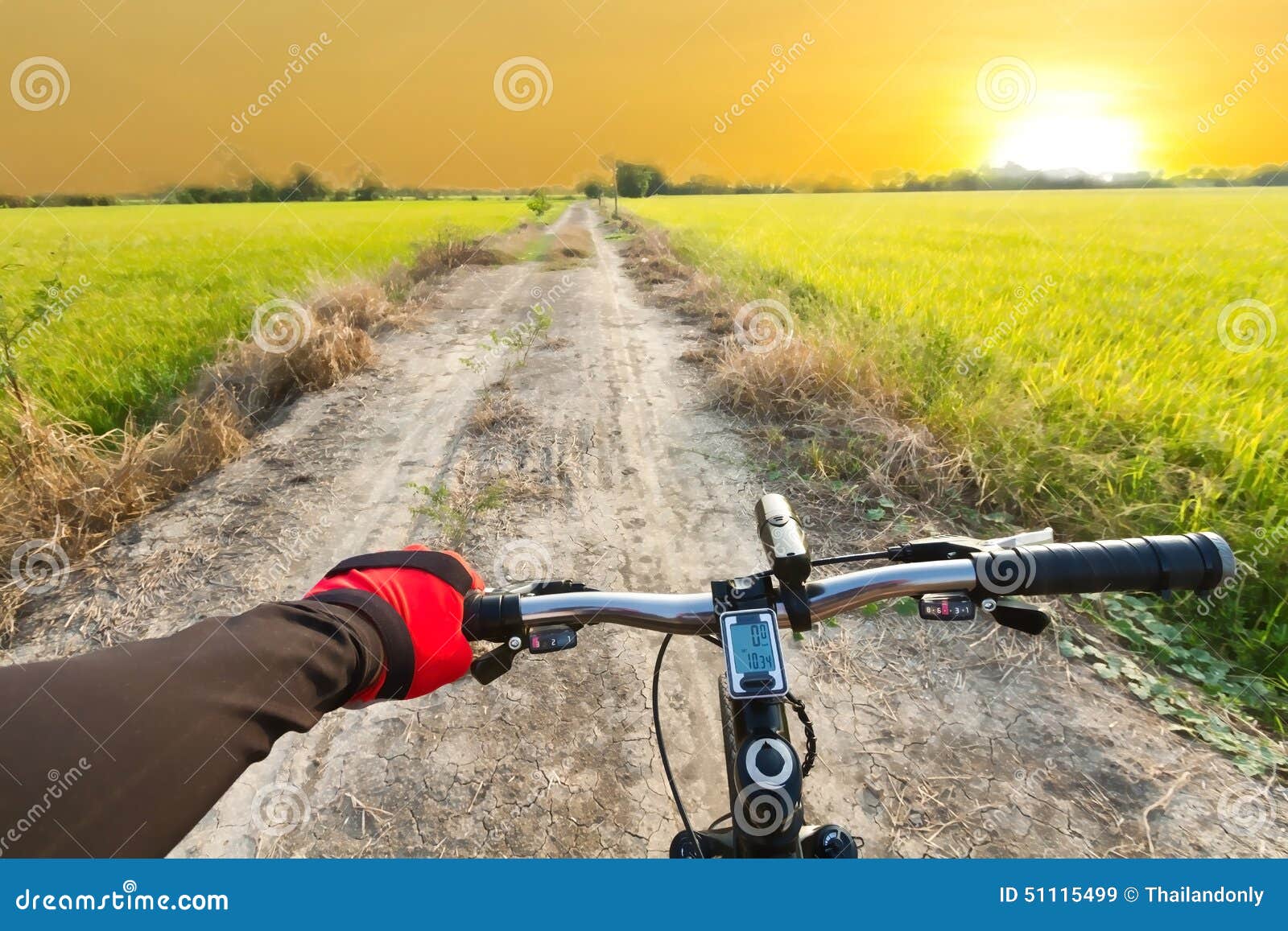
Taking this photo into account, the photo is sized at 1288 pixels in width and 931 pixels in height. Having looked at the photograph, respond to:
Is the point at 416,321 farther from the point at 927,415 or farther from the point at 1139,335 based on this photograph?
the point at 1139,335

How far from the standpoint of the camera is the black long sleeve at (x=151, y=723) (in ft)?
2.44

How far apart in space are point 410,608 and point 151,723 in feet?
1.44

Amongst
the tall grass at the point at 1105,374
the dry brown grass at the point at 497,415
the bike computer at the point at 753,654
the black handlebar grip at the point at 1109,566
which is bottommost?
the dry brown grass at the point at 497,415

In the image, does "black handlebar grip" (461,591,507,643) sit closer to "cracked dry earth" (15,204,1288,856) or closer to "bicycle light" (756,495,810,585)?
"bicycle light" (756,495,810,585)

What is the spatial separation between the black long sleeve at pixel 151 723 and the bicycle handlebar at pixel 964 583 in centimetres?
32

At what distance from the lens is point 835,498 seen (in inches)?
150

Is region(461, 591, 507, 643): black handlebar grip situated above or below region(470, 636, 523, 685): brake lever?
above

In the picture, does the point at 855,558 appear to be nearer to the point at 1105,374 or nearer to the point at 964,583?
the point at 964,583

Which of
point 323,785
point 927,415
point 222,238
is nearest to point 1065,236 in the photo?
point 927,415

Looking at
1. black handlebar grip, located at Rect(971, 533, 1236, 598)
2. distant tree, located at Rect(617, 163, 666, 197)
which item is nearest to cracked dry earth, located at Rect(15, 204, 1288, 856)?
black handlebar grip, located at Rect(971, 533, 1236, 598)

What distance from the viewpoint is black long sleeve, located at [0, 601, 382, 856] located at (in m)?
0.74

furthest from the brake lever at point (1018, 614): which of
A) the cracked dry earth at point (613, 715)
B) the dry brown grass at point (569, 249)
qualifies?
the dry brown grass at point (569, 249)

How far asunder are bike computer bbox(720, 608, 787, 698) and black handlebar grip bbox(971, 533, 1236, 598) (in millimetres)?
495

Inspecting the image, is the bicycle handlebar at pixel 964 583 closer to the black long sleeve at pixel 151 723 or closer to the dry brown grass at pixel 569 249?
the black long sleeve at pixel 151 723
